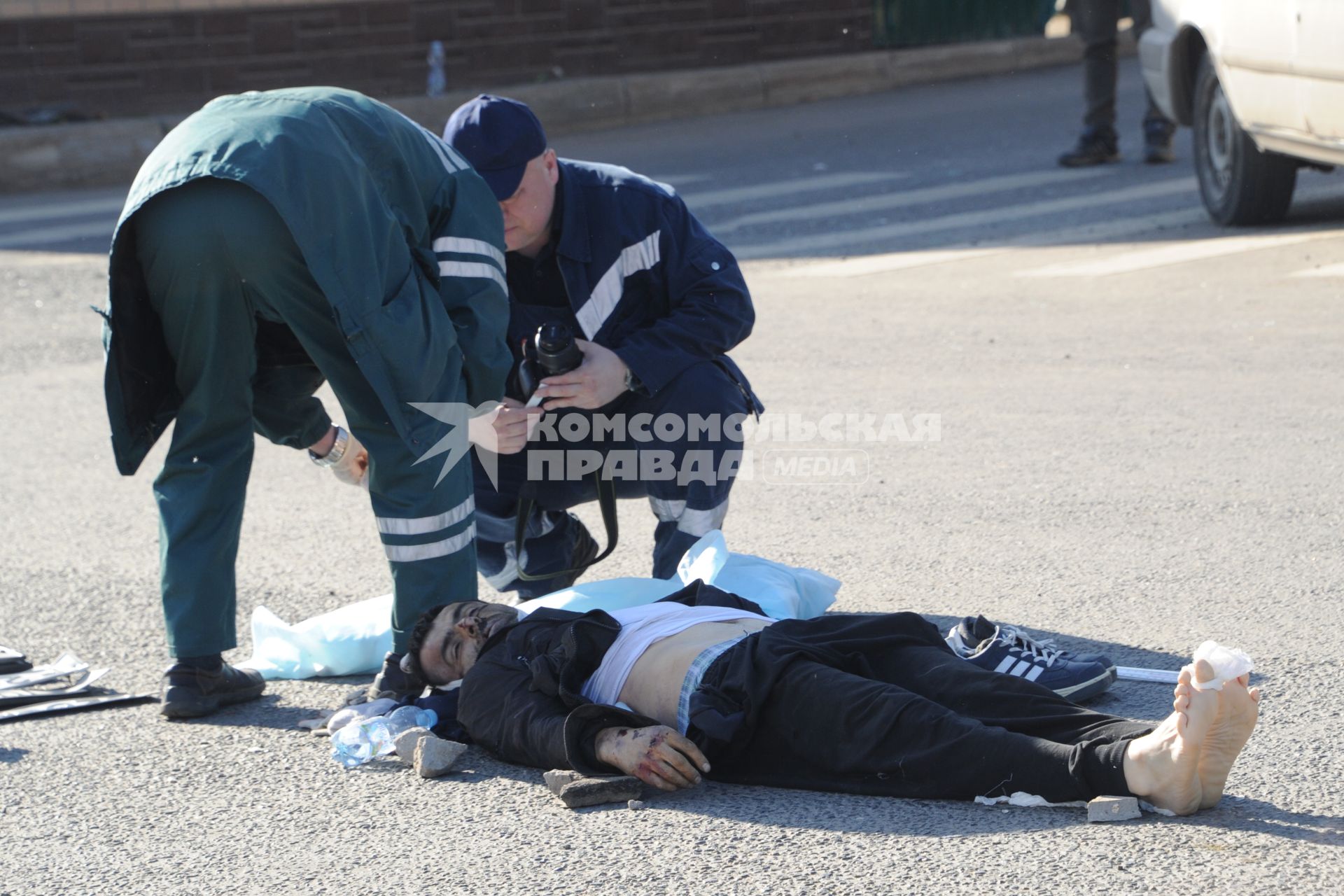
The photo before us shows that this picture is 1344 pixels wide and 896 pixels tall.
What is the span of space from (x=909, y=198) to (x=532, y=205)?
690 cm

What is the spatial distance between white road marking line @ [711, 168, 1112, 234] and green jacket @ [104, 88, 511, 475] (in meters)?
6.50

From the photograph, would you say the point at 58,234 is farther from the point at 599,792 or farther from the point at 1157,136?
the point at 599,792

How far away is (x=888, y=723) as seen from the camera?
119 inches

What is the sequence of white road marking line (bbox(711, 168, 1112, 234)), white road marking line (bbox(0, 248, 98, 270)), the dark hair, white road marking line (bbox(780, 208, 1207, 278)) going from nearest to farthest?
the dark hair → white road marking line (bbox(780, 208, 1207, 278)) → white road marking line (bbox(0, 248, 98, 270)) → white road marking line (bbox(711, 168, 1112, 234))

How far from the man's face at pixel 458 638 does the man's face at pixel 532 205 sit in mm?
1038

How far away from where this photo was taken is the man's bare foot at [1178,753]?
8.80ft

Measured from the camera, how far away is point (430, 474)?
12.4 ft

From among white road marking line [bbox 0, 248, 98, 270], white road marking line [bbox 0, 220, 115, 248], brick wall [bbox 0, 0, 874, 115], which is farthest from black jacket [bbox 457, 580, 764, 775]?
brick wall [bbox 0, 0, 874, 115]

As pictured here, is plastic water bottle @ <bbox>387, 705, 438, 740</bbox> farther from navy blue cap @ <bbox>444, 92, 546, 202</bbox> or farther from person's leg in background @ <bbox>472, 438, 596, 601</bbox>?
navy blue cap @ <bbox>444, 92, 546, 202</bbox>

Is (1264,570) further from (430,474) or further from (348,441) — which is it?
(348,441)

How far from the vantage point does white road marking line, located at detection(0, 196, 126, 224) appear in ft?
39.7

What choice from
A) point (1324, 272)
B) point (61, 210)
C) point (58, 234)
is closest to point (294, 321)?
point (1324, 272)

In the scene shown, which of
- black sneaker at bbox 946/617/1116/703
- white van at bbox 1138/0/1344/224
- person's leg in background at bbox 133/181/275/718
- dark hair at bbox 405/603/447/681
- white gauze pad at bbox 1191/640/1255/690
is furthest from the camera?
white van at bbox 1138/0/1344/224

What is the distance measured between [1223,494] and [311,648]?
8.95ft
